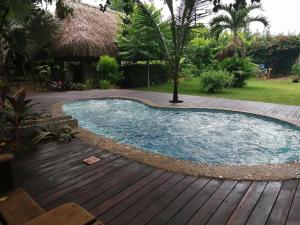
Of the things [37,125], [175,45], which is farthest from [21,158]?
[175,45]

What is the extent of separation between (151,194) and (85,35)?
13.1 m

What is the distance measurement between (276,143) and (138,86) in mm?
10463

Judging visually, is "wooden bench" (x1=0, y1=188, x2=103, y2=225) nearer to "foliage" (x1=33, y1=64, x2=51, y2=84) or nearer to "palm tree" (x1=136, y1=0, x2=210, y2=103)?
"palm tree" (x1=136, y1=0, x2=210, y2=103)

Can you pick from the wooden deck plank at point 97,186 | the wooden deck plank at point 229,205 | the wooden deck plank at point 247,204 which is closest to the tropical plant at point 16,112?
the wooden deck plank at point 97,186

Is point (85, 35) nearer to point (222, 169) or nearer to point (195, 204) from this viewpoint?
point (222, 169)

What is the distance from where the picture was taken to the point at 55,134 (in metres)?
4.87

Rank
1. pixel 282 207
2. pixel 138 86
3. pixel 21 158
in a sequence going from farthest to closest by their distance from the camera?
pixel 138 86, pixel 21 158, pixel 282 207

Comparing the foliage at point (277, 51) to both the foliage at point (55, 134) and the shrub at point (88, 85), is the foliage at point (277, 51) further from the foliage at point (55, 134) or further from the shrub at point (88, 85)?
the foliage at point (55, 134)

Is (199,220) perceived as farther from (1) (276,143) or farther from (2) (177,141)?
(1) (276,143)

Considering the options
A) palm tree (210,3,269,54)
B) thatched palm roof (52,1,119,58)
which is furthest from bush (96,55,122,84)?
palm tree (210,3,269,54)

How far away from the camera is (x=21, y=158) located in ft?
12.8

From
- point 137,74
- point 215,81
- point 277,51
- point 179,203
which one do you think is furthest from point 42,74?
point 277,51

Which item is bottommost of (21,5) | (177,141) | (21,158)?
(177,141)

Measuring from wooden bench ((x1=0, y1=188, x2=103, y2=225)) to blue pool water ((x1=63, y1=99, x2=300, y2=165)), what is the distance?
3622 mm
